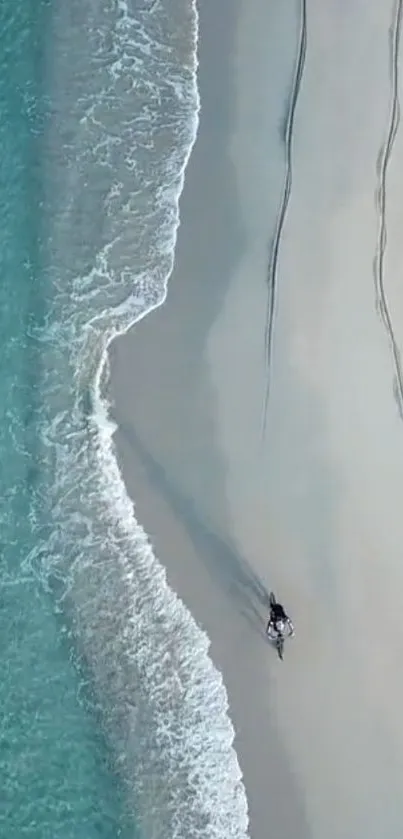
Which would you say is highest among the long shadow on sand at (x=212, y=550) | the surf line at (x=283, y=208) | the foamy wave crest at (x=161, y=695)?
the surf line at (x=283, y=208)

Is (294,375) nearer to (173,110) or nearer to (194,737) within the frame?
(173,110)

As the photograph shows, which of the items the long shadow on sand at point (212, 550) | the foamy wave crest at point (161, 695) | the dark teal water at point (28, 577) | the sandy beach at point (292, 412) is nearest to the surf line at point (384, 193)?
the sandy beach at point (292, 412)

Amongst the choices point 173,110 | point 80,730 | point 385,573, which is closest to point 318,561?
point 385,573

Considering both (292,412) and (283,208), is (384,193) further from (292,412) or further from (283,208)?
(292,412)

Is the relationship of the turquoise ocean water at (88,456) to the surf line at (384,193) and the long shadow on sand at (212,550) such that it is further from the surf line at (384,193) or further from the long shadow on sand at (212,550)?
the surf line at (384,193)

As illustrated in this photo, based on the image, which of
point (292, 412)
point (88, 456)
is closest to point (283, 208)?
point (292, 412)

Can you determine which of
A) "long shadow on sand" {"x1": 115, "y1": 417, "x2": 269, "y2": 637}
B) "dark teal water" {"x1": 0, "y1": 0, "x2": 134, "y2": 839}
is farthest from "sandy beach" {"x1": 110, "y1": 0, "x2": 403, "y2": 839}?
"dark teal water" {"x1": 0, "y1": 0, "x2": 134, "y2": 839}
